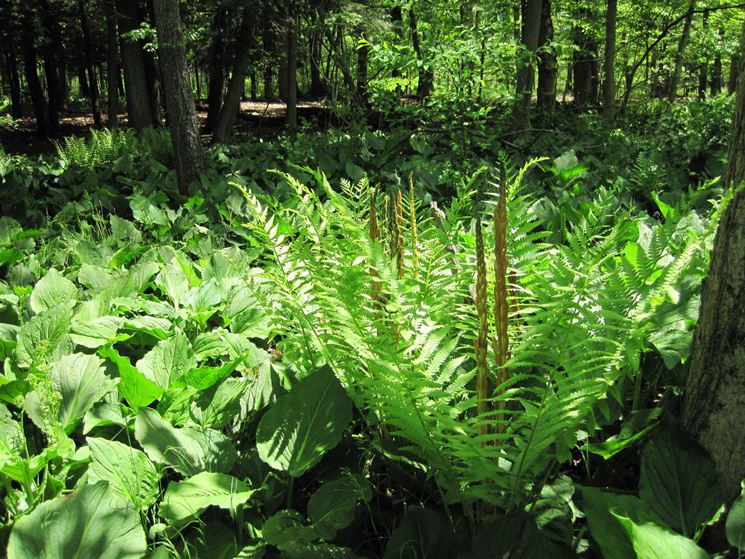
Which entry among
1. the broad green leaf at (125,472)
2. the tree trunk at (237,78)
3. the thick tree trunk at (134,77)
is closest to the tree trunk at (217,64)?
the tree trunk at (237,78)

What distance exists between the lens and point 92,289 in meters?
2.98

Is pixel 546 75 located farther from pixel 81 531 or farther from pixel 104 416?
pixel 81 531

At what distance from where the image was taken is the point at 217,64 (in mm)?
15922

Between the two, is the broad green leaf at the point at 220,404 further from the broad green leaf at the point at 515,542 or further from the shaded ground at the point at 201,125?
the shaded ground at the point at 201,125

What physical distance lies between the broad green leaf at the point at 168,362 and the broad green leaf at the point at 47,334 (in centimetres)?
30

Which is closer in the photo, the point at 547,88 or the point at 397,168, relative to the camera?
the point at 397,168

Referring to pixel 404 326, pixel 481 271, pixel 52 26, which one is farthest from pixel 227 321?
pixel 52 26

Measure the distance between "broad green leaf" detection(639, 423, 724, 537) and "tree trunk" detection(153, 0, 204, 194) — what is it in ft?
16.5

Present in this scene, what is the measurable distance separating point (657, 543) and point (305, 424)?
2.95 feet

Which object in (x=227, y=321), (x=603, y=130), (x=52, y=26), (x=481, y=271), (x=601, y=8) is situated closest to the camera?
(x=481, y=271)

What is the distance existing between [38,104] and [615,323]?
68.4 feet

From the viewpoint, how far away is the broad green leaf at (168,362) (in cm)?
211

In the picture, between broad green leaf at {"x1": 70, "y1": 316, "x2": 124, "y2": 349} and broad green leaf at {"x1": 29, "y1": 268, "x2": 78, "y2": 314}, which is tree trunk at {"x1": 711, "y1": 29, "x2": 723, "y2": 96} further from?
broad green leaf at {"x1": 70, "y1": 316, "x2": 124, "y2": 349}

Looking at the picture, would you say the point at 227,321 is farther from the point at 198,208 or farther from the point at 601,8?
the point at 601,8
